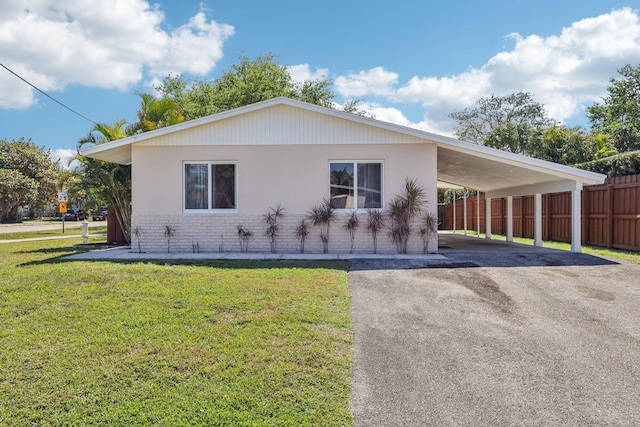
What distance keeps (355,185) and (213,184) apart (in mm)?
3724

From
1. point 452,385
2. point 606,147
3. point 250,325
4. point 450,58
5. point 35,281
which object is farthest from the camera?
point 606,147

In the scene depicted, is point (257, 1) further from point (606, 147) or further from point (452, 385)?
point (606, 147)

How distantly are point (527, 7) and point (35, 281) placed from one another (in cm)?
1387

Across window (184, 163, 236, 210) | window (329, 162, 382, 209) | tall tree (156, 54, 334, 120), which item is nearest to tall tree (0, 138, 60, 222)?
tall tree (156, 54, 334, 120)

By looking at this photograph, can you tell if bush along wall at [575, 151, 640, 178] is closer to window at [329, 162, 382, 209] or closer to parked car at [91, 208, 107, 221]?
window at [329, 162, 382, 209]

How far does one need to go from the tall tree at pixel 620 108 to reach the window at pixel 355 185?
80.8ft

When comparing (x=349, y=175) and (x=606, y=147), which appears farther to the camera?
(x=606, y=147)

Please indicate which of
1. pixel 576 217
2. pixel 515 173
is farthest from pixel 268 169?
pixel 576 217

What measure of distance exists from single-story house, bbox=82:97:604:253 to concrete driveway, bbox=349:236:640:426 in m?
3.74

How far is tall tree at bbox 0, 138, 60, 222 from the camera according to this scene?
118 ft

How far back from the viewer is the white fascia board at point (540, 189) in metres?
10.3

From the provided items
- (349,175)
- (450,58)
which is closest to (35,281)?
(349,175)

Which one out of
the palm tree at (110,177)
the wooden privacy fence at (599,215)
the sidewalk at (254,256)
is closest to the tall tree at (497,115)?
the wooden privacy fence at (599,215)

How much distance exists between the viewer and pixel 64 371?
3555mm
